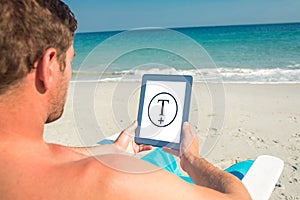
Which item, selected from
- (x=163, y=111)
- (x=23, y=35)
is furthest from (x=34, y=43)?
(x=163, y=111)

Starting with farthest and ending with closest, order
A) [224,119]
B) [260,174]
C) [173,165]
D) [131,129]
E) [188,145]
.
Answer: [224,119], [173,165], [260,174], [131,129], [188,145]

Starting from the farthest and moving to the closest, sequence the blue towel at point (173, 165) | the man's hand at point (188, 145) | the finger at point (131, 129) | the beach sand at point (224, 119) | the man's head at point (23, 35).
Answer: the blue towel at point (173, 165) → the finger at point (131, 129) → the man's hand at point (188, 145) → the beach sand at point (224, 119) → the man's head at point (23, 35)

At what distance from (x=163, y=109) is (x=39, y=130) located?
77 centimetres

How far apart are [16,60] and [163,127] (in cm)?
90

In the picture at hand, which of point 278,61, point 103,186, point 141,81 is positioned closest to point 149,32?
point 141,81

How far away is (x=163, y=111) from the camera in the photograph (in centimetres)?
164

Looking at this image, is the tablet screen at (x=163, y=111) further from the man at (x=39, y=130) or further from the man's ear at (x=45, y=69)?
the man's ear at (x=45, y=69)

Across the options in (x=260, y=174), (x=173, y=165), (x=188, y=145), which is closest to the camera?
(x=188, y=145)

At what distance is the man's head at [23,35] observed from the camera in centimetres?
85

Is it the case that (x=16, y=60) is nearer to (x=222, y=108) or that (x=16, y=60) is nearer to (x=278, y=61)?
(x=222, y=108)

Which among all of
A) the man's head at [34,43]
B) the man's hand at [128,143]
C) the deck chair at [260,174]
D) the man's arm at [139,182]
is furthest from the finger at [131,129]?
the man's head at [34,43]

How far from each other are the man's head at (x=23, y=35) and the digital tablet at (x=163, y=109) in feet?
2.59

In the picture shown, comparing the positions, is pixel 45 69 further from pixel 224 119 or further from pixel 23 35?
pixel 224 119

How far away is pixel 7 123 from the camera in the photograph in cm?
90
